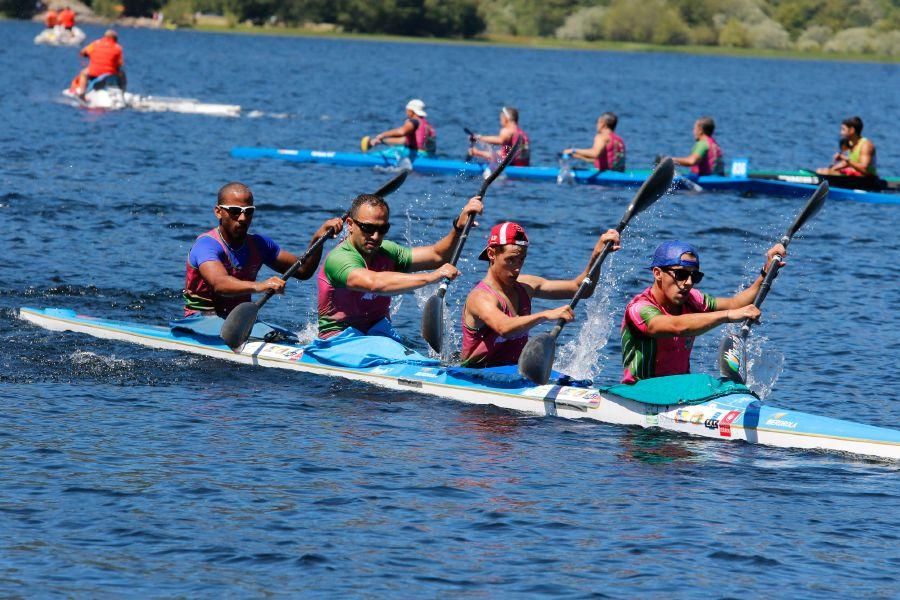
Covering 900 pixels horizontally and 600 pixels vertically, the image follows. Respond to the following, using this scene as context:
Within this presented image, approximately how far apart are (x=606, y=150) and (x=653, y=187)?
1460 centimetres

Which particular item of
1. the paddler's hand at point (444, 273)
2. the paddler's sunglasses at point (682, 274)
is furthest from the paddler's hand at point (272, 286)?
the paddler's sunglasses at point (682, 274)

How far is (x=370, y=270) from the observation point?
1278cm

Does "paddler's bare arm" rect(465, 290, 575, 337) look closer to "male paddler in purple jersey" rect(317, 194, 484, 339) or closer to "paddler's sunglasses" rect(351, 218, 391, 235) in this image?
"male paddler in purple jersey" rect(317, 194, 484, 339)

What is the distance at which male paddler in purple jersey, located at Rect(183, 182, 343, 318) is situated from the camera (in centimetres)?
1323

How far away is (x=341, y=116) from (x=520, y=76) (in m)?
31.5

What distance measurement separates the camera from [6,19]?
10700 centimetres

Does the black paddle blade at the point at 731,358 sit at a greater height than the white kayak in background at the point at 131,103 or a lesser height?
lesser

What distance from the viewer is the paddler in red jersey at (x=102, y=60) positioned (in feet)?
121

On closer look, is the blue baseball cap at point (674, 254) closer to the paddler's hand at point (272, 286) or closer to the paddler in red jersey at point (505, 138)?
the paddler's hand at point (272, 286)

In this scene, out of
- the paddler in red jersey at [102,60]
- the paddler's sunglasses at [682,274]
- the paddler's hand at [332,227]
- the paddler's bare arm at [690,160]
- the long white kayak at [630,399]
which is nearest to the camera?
the paddler's sunglasses at [682,274]

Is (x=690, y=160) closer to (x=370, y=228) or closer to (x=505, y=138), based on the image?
(x=505, y=138)

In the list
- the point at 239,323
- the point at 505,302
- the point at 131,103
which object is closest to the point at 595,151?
the point at 239,323

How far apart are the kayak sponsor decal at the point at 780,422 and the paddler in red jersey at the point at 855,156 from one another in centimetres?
1552

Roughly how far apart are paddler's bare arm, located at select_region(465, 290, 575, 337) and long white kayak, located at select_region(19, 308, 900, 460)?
736mm
